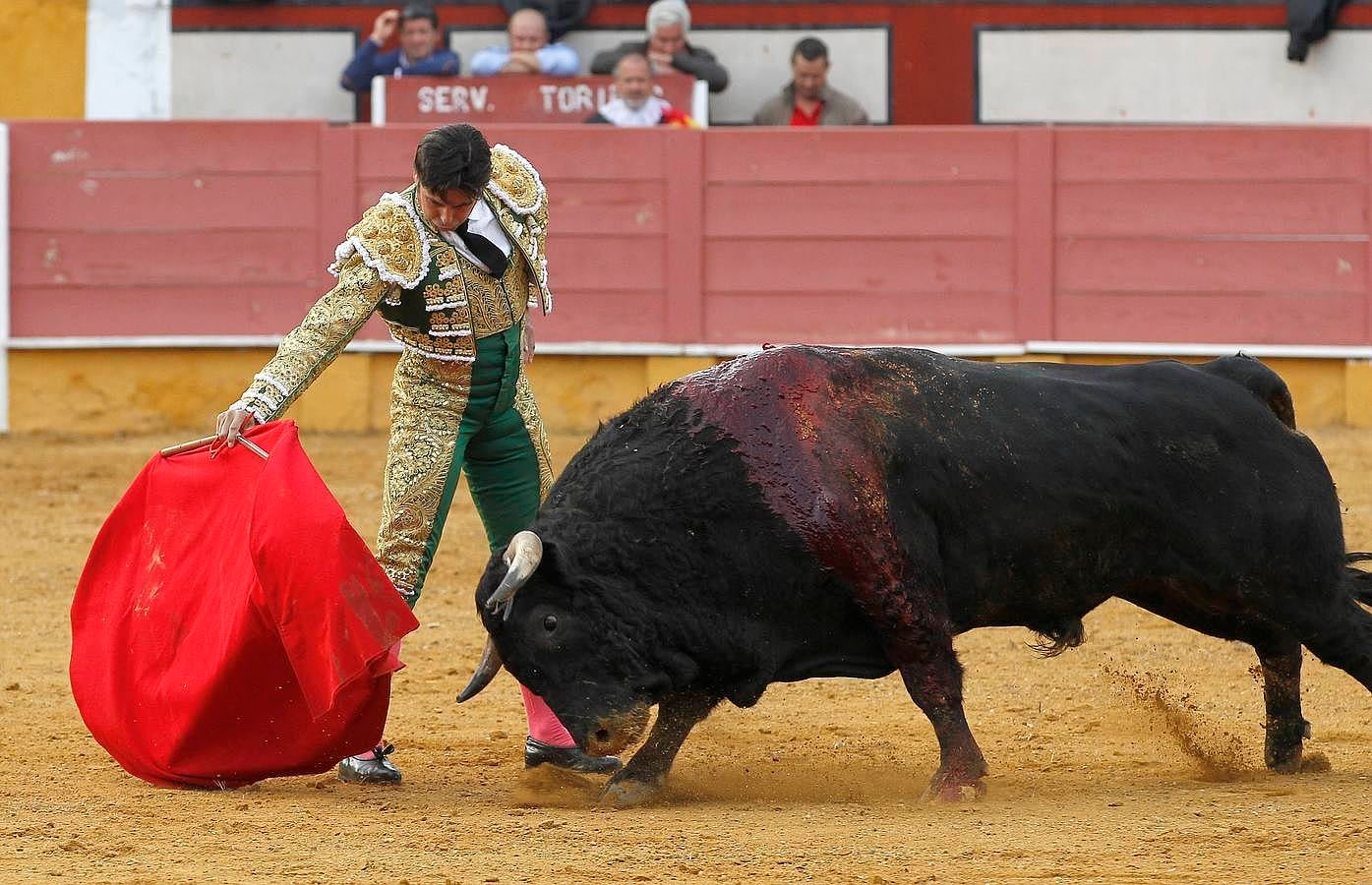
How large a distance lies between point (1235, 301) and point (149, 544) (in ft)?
19.4

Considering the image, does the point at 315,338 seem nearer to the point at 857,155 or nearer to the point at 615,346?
the point at 615,346

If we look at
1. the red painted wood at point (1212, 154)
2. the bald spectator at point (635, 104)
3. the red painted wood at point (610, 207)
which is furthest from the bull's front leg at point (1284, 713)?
the bald spectator at point (635, 104)

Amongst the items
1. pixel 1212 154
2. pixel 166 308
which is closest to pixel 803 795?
pixel 1212 154

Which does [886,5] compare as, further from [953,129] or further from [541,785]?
[541,785]

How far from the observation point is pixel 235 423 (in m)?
3.99

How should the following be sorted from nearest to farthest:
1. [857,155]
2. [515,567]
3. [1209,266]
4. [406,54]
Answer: [515,567] < [1209,266] < [857,155] < [406,54]

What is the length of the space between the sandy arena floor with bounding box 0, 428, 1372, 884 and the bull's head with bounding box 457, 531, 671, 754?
19 centimetres

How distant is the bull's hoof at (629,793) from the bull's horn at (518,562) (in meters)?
0.51

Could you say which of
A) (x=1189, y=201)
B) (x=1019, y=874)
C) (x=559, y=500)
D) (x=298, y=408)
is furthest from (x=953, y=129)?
(x=1019, y=874)

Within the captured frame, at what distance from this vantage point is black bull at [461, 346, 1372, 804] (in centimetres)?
379

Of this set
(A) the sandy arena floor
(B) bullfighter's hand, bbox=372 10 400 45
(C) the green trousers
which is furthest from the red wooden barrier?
(C) the green trousers

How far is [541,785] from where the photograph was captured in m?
4.06

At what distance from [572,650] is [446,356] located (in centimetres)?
69

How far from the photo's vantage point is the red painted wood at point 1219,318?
29.1 feet
